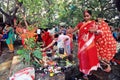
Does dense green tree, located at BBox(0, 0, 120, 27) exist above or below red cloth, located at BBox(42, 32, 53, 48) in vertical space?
above

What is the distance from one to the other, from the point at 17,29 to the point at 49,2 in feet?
5.15

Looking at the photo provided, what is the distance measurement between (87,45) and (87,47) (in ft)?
0.16

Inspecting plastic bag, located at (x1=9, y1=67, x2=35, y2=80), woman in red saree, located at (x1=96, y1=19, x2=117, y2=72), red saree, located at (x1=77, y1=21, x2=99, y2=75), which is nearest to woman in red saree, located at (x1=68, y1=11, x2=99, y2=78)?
red saree, located at (x1=77, y1=21, x2=99, y2=75)

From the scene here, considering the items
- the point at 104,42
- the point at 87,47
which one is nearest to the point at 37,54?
the point at 87,47

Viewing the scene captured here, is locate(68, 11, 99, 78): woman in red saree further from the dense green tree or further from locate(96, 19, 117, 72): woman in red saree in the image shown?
the dense green tree

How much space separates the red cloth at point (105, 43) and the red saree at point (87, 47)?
0.19m

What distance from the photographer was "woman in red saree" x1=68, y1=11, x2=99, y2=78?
6.70m

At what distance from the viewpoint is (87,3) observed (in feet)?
33.5

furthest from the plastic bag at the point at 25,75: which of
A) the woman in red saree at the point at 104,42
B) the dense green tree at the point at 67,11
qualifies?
A: the dense green tree at the point at 67,11

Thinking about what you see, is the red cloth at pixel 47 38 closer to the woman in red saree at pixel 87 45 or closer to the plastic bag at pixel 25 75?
the plastic bag at pixel 25 75

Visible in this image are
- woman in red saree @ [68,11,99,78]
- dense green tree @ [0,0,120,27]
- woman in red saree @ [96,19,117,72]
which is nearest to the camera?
woman in red saree @ [68,11,99,78]

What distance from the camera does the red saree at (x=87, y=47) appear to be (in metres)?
6.77

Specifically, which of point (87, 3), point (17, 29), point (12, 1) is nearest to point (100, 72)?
point (87, 3)

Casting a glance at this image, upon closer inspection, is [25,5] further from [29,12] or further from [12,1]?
[12,1]
